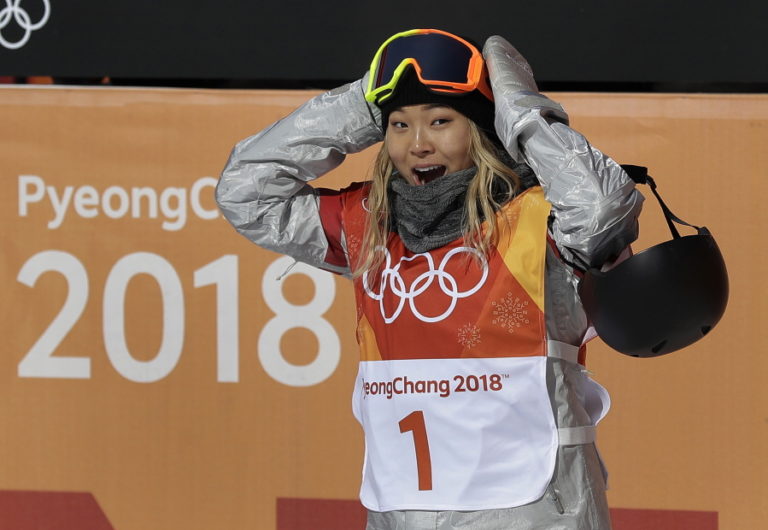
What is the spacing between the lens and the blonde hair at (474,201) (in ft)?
5.29

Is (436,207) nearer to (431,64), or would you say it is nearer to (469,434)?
(431,64)

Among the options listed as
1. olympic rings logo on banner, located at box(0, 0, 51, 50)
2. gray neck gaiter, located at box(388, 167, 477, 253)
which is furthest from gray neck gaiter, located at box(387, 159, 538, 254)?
olympic rings logo on banner, located at box(0, 0, 51, 50)

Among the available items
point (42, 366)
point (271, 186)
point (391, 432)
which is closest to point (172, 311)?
point (42, 366)

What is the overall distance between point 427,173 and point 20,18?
→ 4.79 feet

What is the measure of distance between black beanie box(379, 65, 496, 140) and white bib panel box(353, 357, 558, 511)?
384mm

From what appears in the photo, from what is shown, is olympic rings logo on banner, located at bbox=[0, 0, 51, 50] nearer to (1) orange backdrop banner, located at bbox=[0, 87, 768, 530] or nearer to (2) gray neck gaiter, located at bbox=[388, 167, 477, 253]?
(1) orange backdrop banner, located at bbox=[0, 87, 768, 530]

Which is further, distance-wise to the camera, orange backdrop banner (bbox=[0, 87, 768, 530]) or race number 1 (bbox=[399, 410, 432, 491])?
orange backdrop banner (bbox=[0, 87, 768, 530])

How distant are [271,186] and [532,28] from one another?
3.28ft

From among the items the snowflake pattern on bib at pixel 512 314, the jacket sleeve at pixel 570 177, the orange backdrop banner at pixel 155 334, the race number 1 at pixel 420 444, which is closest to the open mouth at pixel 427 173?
the jacket sleeve at pixel 570 177

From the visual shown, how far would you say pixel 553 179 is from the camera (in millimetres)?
1533

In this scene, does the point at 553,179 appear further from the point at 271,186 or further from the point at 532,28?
the point at 532,28

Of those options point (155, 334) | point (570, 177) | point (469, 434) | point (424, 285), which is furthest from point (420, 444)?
point (155, 334)

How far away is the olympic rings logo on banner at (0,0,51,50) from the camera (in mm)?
2658

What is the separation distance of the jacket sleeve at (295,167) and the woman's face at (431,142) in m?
0.12
